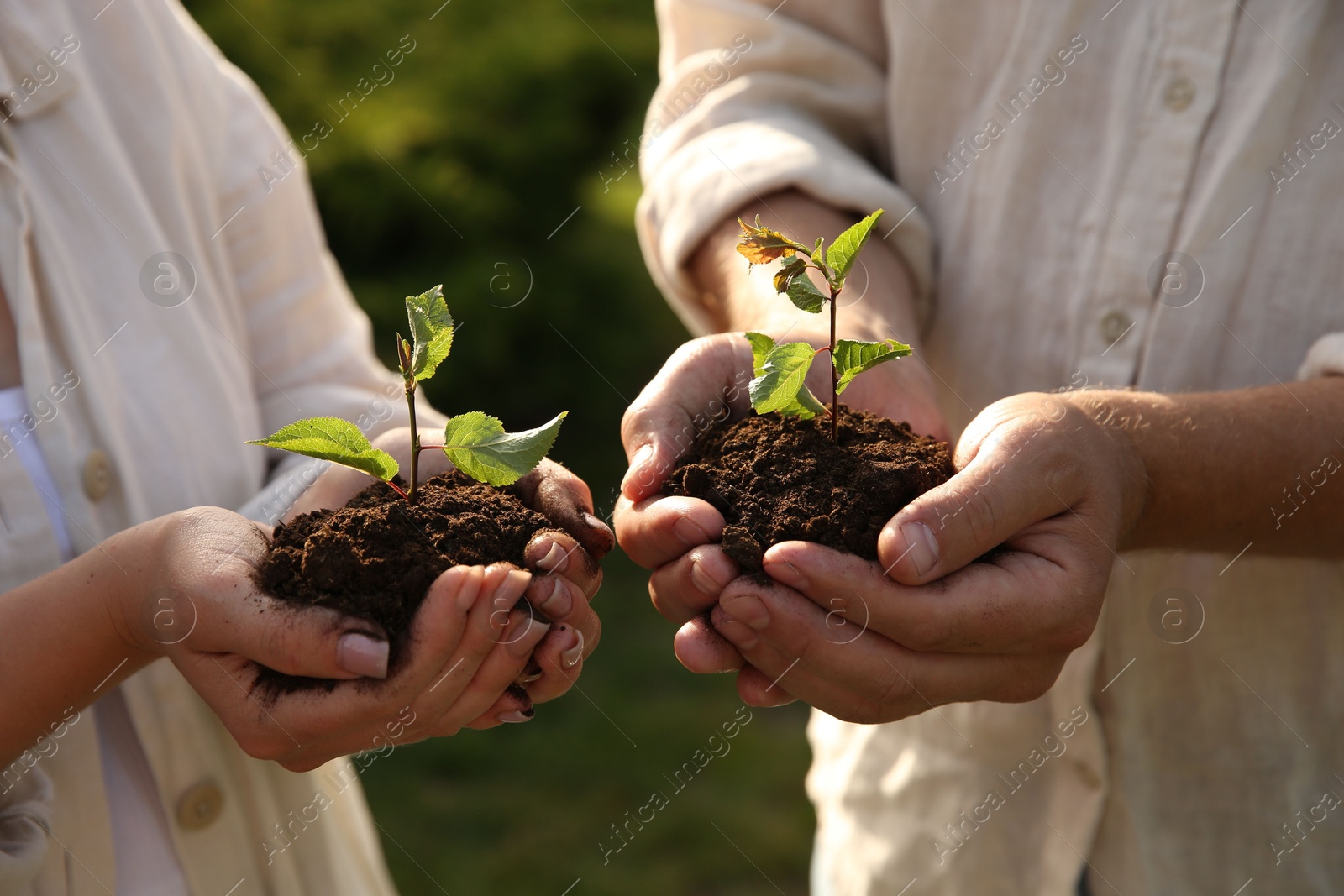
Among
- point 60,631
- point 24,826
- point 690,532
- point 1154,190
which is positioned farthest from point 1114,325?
point 24,826

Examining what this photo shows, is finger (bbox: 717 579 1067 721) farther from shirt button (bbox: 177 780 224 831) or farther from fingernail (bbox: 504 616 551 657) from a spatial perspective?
shirt button (bbox: 177 780 224 831)

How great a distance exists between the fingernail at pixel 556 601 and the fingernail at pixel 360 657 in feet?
0.91

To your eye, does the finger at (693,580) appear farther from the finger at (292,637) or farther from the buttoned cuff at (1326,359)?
the buttoned cuff at (1326,359)

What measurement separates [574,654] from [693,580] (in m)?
0.26

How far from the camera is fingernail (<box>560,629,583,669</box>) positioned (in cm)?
180

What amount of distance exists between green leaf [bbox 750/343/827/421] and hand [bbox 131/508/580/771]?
592 mm

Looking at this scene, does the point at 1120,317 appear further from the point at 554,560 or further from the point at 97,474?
the point at 97,474

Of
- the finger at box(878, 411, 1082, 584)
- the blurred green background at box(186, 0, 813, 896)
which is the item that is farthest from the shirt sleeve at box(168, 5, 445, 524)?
the blurred green background at box(186, 0, 813, 896)

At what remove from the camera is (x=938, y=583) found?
Result: 6.00ft

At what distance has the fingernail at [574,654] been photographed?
1.80 meters

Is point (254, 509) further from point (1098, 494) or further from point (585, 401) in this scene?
point (585, 401)

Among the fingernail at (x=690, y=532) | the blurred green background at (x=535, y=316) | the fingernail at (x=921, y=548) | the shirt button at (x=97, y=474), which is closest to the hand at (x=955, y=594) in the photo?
the fingernail at (x=921, y=548)

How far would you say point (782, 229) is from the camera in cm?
255

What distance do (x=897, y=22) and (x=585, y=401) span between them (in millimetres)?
4638
